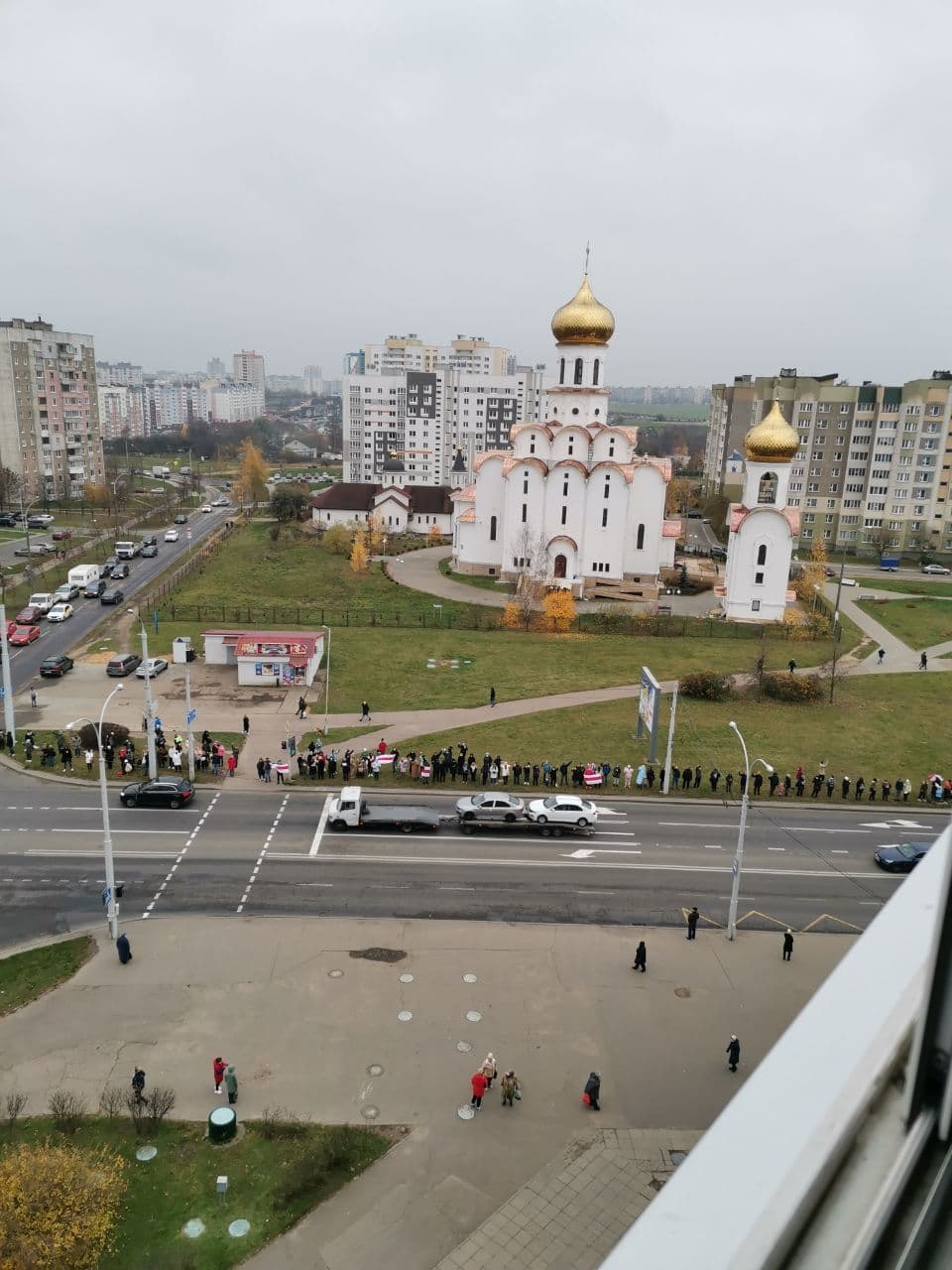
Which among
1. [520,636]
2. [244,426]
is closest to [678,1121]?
[520,636]

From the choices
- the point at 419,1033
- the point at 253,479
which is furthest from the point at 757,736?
the point at 253,479

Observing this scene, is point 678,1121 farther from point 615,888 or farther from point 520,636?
point 520,636

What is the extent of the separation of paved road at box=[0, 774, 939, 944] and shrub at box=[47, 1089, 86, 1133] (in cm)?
570

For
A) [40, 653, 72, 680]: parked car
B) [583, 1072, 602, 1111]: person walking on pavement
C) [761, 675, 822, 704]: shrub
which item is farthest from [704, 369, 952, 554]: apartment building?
[583, 1072, 602, 1111]: person walking on pavement

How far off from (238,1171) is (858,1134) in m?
13.8

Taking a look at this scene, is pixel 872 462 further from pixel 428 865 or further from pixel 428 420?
pixel 428 865

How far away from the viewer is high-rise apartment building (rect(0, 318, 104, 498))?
263ft

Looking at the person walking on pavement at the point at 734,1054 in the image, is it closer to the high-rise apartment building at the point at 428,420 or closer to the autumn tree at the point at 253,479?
the high-rise apartment building at the point at 428,420

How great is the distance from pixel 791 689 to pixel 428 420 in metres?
64.0

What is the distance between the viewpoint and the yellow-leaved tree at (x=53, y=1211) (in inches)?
418

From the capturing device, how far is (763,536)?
171 feet

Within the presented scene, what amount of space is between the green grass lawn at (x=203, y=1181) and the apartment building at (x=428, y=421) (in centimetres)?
8242

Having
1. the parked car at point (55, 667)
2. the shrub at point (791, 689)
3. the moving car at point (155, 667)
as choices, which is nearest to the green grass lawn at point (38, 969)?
the moving car at point (155, 667)

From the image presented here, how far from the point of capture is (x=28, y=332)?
81.2 meters
